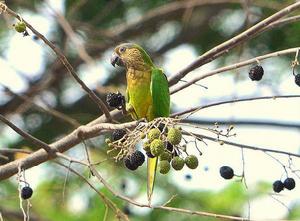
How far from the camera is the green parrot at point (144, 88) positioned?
294cm

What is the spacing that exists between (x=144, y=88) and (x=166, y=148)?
2.85 feet

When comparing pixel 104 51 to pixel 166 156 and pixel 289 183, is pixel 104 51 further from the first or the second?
pixel 166 156

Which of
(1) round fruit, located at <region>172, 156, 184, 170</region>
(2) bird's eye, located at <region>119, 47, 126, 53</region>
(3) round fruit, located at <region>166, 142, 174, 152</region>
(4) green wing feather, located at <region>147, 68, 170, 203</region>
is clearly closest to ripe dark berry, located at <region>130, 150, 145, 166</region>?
(3) round fruit, located at <region>166, 142, 174, 152</region>

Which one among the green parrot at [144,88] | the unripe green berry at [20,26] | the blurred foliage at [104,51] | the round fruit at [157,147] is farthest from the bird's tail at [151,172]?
the blurred foliage at [104,51]

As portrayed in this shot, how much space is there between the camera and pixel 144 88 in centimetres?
309

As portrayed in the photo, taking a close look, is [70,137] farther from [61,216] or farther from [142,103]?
[61,216]

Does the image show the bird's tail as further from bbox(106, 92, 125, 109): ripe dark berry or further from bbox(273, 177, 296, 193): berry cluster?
bbox(273, 177, 296, 193): berry cluster

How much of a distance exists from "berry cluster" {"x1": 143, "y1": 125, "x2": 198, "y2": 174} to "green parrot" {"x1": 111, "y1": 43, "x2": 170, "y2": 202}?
534 mm

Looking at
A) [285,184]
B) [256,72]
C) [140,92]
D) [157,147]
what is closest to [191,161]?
[157,147]

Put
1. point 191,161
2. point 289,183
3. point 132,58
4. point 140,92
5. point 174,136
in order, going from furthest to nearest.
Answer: point 132,58 < point 140,92 < point 289,183 < point 191,161 < point 174,136

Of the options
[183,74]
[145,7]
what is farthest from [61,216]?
[183,74]

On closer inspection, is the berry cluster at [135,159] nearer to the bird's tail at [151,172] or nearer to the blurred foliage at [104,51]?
the bird's tail at [151,172]

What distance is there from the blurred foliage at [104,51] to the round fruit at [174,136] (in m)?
2.18

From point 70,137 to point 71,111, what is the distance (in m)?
1.91
